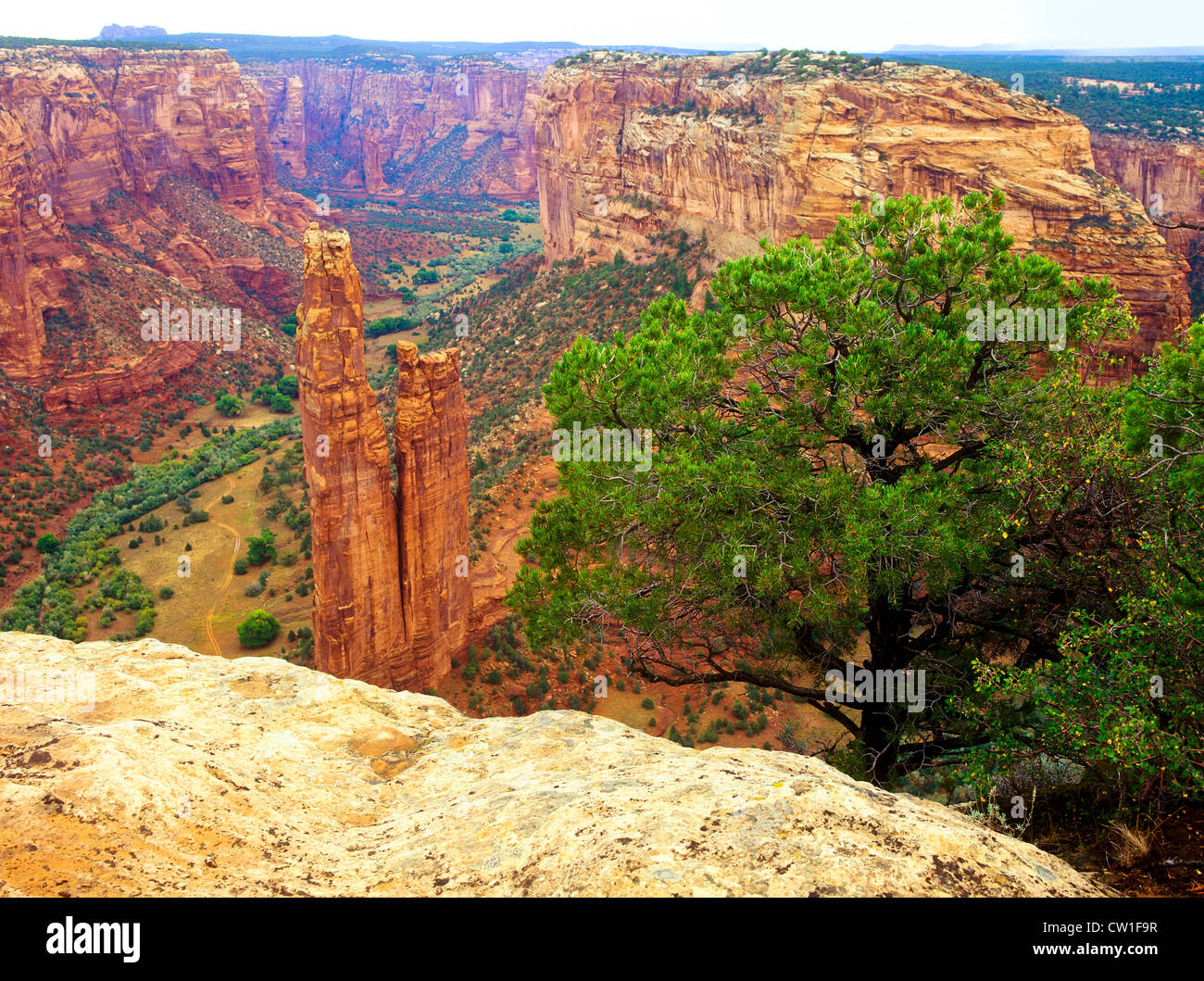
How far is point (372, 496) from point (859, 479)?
14.1 metres

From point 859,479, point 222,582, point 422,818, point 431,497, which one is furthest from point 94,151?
point 422,818

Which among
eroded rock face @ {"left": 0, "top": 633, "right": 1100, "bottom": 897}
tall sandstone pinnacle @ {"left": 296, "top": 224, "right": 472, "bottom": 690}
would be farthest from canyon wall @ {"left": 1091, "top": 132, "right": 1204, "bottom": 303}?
eroded rock face @ {"left": 0, "top": 633, "right": 1100, "bottom": 897}

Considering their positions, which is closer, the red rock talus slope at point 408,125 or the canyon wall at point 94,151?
the canyon wall at point 94,151

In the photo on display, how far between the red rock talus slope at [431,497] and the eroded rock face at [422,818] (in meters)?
15.8

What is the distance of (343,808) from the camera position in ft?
22.6

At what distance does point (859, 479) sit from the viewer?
45.0 feet

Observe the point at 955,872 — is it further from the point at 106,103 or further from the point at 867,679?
the point at 106,103

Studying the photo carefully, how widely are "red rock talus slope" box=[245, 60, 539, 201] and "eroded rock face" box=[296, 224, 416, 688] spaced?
149019 millimetres

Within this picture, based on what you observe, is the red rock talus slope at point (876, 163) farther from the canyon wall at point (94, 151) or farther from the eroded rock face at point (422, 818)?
the canyon wall at point (94, 151)

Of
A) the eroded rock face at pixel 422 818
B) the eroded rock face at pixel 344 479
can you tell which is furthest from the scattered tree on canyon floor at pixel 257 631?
the eroded rock face at pixel 422 818

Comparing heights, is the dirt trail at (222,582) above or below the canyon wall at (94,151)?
below

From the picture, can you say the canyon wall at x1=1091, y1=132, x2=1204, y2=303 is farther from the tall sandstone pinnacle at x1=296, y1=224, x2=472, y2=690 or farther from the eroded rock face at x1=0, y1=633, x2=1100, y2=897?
the eroded rock face at x1=0, y1=633, x2=1100, y2=897

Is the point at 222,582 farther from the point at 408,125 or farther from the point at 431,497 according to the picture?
the point at 408,125

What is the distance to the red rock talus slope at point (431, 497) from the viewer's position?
23.8m
